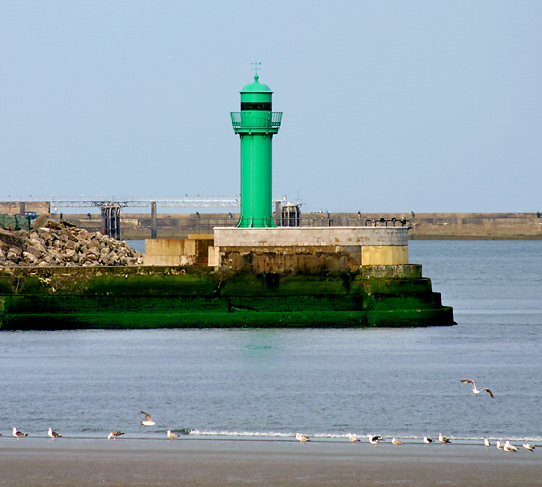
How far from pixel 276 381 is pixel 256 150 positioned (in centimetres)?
1028

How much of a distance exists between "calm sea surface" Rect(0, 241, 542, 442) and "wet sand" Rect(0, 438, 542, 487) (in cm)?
86

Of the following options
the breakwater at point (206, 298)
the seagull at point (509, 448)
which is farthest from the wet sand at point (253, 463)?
the breakwater at point (206, 298)

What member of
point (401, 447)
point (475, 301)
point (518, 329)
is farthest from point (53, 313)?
point (475, 301)

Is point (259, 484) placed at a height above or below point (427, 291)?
below

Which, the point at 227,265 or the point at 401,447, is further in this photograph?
the point at 227,265

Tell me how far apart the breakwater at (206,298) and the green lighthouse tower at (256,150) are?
2.85 meters

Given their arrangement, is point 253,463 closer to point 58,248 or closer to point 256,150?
point 256,150

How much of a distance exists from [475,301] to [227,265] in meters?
16.2

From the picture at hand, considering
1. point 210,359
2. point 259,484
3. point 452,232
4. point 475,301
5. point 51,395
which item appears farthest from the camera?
point 452,232

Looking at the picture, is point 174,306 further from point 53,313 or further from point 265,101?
point 265,101

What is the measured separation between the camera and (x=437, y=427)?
15164 mm

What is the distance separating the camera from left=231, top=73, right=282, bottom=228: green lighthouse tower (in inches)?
1105

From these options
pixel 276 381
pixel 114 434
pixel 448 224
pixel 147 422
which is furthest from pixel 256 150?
pixel 448 224

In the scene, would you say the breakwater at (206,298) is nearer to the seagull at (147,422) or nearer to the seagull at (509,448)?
the seagull at (147,422)
